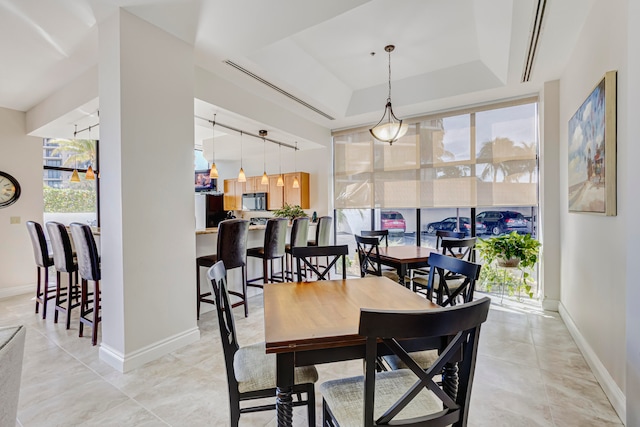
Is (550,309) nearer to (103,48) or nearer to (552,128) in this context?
(552,128)

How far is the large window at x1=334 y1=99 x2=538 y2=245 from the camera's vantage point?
13.6 ft

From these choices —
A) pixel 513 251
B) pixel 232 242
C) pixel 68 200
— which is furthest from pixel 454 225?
pixel 68 200

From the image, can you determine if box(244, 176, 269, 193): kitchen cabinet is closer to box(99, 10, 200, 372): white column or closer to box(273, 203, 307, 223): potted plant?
box(273, 203, 307, 223): potted plant

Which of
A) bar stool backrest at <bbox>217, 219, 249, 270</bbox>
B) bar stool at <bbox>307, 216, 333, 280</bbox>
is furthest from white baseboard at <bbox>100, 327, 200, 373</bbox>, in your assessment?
bar stool at <bbox>307, 216, 333, 280</bbox>

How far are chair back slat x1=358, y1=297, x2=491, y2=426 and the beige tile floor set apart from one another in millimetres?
955

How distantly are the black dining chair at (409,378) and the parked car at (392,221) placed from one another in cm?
402

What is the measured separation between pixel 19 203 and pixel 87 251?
118 inches

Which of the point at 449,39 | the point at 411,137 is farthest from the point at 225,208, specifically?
the point at 449,39

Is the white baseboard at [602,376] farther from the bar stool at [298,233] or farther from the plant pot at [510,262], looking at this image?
the bar stool at [298,233]

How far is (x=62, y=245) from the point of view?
3064 mm

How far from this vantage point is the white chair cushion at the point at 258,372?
1.40m

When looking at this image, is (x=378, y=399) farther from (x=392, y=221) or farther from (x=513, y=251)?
(x=392, y=221)

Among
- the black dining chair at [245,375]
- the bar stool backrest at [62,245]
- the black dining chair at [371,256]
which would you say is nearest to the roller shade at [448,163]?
the black dining chair at [371,256]

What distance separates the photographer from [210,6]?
2.43m
